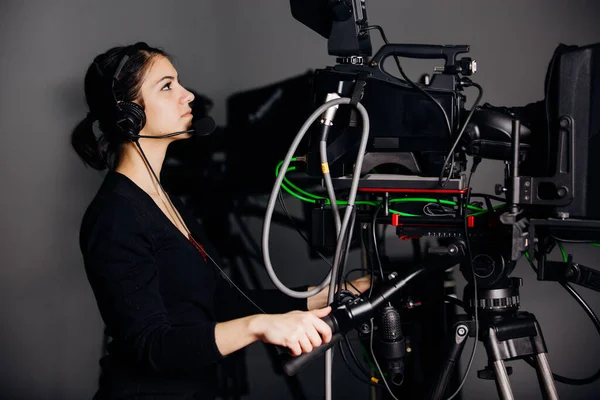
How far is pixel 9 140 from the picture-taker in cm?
192

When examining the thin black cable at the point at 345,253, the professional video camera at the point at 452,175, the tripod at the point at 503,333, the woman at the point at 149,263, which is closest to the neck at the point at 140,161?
the woman at the point at 149,263

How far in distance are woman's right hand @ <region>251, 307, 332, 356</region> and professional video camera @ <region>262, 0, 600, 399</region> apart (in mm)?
21

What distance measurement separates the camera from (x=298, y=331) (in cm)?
107

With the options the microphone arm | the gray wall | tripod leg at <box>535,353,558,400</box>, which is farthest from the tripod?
the gray wall

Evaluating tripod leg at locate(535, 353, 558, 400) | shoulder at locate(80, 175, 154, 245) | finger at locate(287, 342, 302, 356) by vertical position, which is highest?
shoulder at locate(80, 175, 154, 245)

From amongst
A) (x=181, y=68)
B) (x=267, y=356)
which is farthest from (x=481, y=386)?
(x=181, y=68)

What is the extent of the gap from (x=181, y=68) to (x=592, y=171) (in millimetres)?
1304

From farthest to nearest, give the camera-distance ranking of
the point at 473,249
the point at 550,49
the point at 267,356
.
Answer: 1. the point at 267,356
2. the point at 550,49
3. the point at 473,249

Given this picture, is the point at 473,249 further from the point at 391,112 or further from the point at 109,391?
the point at 109,391

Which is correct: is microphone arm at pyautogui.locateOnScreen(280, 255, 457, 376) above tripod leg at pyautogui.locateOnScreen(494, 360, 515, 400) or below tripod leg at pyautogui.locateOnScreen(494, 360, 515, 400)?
above

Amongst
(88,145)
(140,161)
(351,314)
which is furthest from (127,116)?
(351,314)

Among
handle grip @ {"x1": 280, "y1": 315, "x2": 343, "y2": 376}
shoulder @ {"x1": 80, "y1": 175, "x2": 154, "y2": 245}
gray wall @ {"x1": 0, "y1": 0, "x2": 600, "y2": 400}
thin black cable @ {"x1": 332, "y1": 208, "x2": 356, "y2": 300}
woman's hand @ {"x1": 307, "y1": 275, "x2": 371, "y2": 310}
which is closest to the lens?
handle grip @ {"x1": 280, "y1": 315, "x2": 343, "y2": 376}

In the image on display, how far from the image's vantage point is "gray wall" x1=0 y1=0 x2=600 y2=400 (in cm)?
177

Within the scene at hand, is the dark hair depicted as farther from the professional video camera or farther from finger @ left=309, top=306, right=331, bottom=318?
finger @ left=309, top=306, right=331, bottom=318
